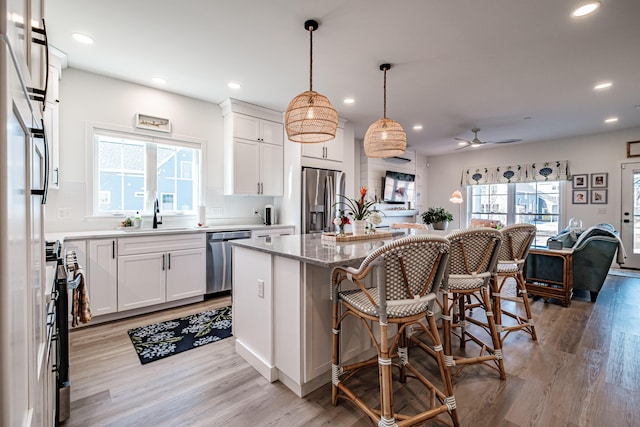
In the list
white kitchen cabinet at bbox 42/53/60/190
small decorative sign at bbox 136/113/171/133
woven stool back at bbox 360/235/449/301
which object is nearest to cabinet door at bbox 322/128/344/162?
small decorative sign at bbox 136/113/171/133

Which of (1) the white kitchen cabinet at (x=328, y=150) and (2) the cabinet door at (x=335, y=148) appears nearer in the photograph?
(1) the white kitchen cabinet at (x=328, y=150)

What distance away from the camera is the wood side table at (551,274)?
143 inches

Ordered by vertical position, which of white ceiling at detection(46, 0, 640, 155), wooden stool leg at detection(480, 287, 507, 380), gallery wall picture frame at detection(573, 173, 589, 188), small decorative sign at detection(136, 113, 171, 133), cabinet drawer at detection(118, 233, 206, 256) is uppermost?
white ceiling at detection(46, 0, 640, 155)

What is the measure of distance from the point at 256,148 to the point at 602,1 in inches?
153

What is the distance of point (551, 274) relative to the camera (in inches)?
150

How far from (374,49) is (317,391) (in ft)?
9.80

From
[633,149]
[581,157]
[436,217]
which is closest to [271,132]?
[436,217]

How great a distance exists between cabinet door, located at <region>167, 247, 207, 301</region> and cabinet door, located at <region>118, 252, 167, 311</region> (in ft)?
0.25

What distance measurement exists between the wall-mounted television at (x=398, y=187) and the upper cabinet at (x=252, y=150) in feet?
10.0

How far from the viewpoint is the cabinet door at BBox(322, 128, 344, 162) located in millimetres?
5008

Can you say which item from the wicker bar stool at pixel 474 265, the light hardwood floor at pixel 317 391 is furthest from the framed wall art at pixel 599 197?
the wicker bar stool at pixel 474 265

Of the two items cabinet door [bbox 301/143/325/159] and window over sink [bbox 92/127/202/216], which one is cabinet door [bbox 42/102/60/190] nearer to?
window over sink [bbox 92/127/202/216]

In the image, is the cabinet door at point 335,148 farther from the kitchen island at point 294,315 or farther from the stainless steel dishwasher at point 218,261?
the kitchen island at point 294,315

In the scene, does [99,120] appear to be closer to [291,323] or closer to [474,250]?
[291,323]
